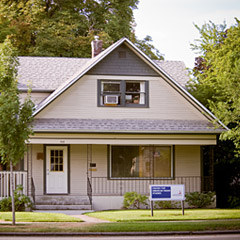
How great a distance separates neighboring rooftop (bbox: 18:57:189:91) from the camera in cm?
→ 2783

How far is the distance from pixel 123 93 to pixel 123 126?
5.39 ft

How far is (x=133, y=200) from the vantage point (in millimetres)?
23594

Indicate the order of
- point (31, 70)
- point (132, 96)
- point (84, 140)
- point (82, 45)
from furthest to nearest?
point (82, 45) < point (31, 70) < point (132, 96) < point (84, 140)

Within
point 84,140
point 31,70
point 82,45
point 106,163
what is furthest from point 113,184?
point 82,45

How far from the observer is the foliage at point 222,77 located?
68.1ft

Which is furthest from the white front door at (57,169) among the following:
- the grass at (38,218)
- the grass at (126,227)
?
the grass at (126,227)

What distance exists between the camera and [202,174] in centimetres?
2614

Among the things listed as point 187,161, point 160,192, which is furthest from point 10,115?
point 187,161

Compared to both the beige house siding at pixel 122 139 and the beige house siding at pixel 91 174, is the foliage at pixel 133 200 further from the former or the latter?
the beige house siding at pixel 122 139

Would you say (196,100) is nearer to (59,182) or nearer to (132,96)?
(132,96)

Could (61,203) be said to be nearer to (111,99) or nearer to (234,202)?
(111,99)

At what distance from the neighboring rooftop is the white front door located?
3344mm

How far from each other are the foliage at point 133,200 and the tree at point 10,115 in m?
7.11

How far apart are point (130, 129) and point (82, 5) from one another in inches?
845
